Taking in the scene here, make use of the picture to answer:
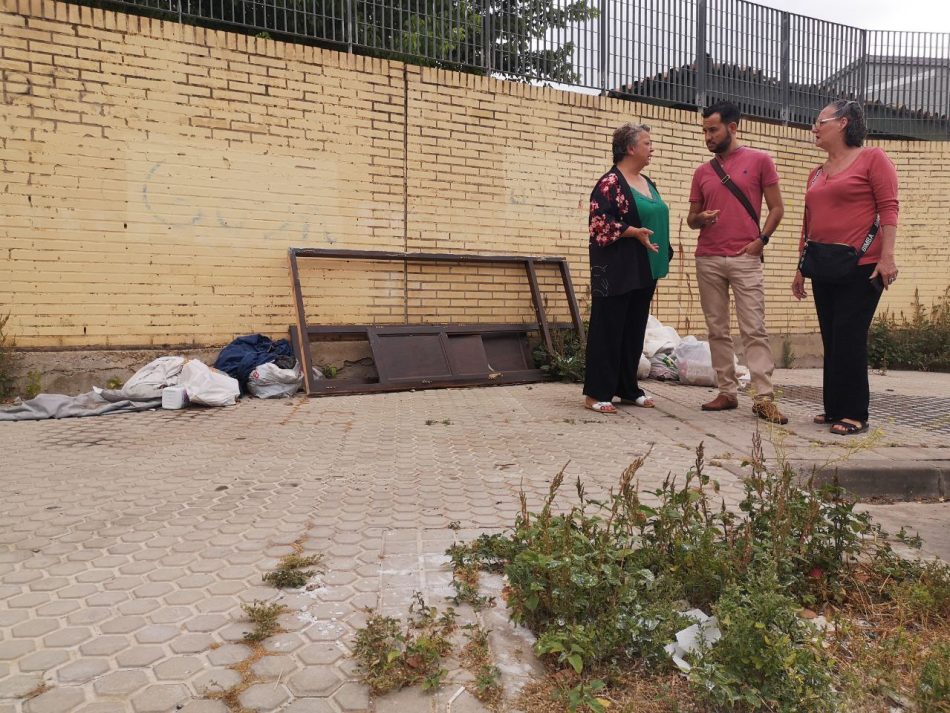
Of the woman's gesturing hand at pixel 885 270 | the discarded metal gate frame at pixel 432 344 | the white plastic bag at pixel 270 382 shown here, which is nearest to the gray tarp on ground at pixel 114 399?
the white plastic bag at pixel 270 382

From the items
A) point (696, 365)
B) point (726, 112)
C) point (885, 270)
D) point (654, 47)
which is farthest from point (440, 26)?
point (885, 270)

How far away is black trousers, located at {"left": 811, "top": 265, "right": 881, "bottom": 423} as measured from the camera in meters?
4.23

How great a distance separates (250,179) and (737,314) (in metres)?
4.47

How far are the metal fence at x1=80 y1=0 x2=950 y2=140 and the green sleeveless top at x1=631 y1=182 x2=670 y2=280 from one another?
339 cm

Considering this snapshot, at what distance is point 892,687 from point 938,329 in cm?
937

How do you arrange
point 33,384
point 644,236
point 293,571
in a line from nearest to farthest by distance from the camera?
point 293,571 < point 644,236 < point 33,384

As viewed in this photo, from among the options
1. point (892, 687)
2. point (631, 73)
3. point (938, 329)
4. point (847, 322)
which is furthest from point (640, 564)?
point (938, 329)

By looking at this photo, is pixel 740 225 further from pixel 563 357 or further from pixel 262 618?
pixel 262 618

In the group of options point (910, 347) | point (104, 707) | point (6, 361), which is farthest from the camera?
point (910, 347)

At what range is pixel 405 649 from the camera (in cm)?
175

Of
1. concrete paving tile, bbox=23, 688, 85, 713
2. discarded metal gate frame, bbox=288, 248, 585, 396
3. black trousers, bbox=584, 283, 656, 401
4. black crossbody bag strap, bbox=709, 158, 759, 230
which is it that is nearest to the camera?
concrete paving tile, bbox=23, 688, 85, 713

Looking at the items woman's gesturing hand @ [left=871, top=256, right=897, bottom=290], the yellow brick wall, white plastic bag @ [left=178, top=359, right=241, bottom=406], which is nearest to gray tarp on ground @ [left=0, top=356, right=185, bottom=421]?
white plastic bag @ [left=178, top=359, right=241, bottom=406]

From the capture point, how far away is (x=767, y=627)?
5.45ft

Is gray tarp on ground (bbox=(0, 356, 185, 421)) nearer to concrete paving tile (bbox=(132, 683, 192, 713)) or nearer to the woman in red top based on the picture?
concrete paving tile (bbox=(132, 683, 192, 713))
